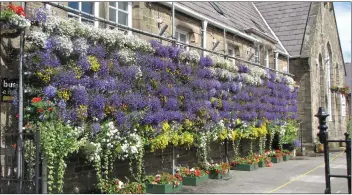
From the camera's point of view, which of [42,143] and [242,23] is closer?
[42,143]

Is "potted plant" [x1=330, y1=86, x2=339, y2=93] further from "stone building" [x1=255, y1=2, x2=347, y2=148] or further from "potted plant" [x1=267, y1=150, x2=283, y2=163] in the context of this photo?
"potted plant" [x1=267, y1=150, x2=283, y2=163]

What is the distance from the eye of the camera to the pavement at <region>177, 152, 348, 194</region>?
9.36m

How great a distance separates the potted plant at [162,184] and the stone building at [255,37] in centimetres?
68

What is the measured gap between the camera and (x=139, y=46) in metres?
8.93

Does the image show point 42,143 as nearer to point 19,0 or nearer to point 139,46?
point 19,0

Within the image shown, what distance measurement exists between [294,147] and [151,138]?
1054cm

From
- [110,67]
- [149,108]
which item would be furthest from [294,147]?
[110,67]

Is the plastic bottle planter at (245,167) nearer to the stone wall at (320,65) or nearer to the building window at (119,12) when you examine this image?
the building window at (119,12)

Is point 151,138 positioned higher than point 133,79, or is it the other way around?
point 133,79

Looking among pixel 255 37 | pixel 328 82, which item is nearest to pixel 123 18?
pixel 255 37

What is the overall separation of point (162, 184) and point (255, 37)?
9.70 m

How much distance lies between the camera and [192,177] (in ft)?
33.0

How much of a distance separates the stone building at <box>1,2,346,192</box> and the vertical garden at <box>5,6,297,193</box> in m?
0.51

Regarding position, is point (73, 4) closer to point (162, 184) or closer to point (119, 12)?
point (119, 12)
